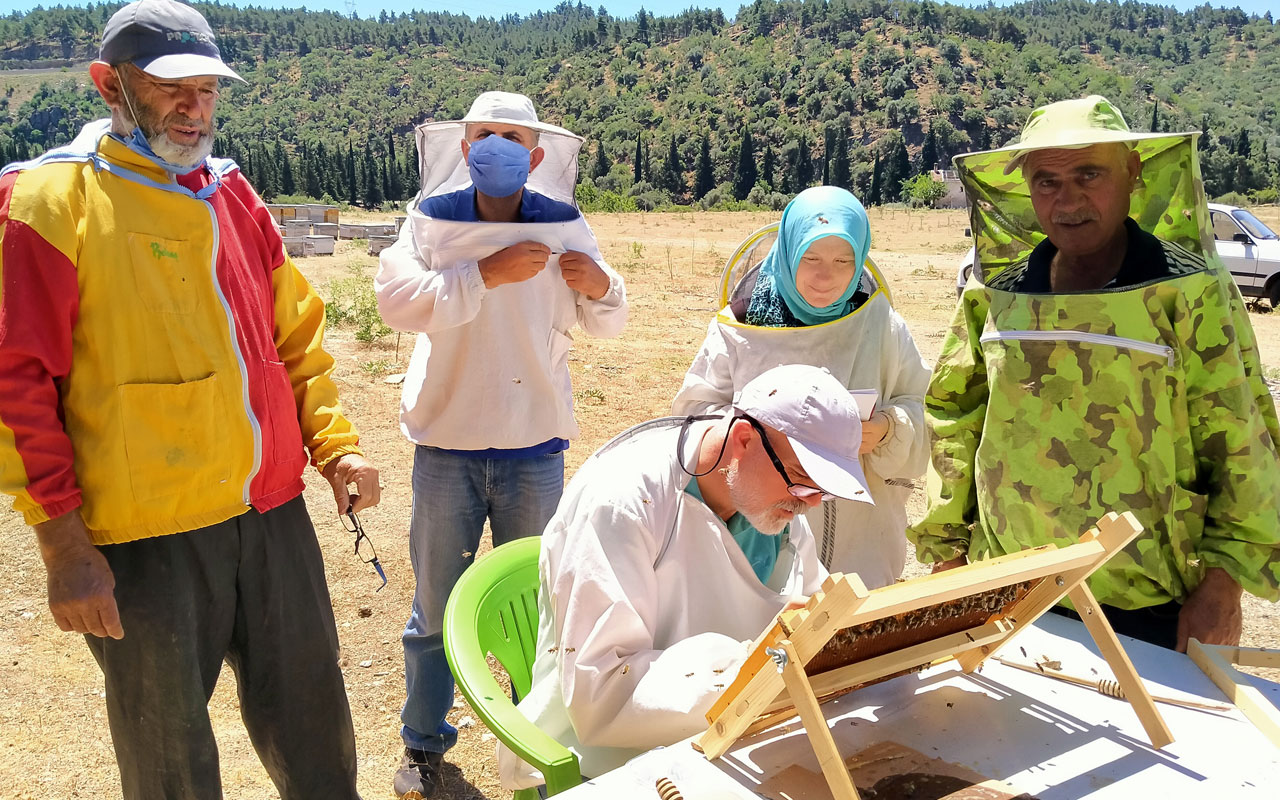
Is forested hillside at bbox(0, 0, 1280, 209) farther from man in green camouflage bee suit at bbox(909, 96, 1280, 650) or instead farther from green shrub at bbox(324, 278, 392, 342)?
man in green camouflage bee suit at bbox(909, 96, 1280, 650)

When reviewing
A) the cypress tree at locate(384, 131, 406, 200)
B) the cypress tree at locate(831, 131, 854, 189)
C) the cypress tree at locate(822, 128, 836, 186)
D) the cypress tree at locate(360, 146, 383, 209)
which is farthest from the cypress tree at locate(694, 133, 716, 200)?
the cypress tree at locate(360, 146, 383, 209)

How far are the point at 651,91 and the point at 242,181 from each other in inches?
4436

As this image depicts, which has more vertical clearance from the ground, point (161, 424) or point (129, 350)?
point (129, 350)

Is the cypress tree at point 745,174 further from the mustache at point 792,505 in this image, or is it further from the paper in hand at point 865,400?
the mustache at point 792,505

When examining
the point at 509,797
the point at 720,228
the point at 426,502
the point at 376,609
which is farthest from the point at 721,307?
the point at 720,228

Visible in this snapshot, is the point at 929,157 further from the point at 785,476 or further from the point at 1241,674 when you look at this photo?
the point at 785,476

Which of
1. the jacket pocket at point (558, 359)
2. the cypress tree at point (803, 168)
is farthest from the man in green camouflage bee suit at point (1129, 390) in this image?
the cypress tree at point (803, 168)

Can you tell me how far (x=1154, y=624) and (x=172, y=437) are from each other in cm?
240

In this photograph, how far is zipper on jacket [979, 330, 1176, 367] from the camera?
83.0 inches

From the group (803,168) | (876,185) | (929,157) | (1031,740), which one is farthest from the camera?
(803,168)

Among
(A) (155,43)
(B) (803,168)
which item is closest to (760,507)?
(A) (155,43)

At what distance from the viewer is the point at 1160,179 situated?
2.31 m

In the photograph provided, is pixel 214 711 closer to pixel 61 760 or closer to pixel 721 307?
pixel 61 760

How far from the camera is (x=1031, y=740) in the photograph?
182 cm
